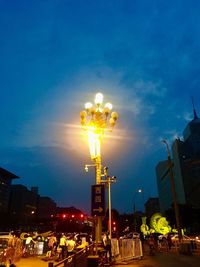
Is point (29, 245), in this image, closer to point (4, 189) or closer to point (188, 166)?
point (188, 166)

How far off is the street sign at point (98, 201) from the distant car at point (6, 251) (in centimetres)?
716

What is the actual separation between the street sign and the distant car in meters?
7.16

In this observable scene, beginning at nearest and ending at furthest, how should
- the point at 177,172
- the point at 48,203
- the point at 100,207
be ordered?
the point at 100,207 → the point at 177,172 → the point at 48,203

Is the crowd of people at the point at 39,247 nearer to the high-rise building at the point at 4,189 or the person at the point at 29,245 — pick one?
the person at the point at 29,245

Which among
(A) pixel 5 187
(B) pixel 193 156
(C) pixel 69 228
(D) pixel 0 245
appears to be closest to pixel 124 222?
(B) pixel 193 156

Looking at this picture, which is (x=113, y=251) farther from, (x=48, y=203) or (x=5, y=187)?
(x=48, y=203)

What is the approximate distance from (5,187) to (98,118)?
5145 inches

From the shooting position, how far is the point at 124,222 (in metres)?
104

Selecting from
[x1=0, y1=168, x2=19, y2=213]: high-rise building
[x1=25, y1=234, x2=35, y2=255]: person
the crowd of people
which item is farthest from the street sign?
[x1=0, y1=168, x2=19, y2=213]: high-rise building

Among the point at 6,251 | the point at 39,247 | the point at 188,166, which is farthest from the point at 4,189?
the point at 6,251

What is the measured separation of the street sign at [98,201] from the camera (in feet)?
33.6

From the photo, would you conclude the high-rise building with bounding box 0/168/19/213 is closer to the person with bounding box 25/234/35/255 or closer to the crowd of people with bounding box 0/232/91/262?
the crowd of people with bounding box 0/232/91/262

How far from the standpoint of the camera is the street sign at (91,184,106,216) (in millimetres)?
10234

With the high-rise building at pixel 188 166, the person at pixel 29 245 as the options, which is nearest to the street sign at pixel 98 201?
the person at pixel 29 245
